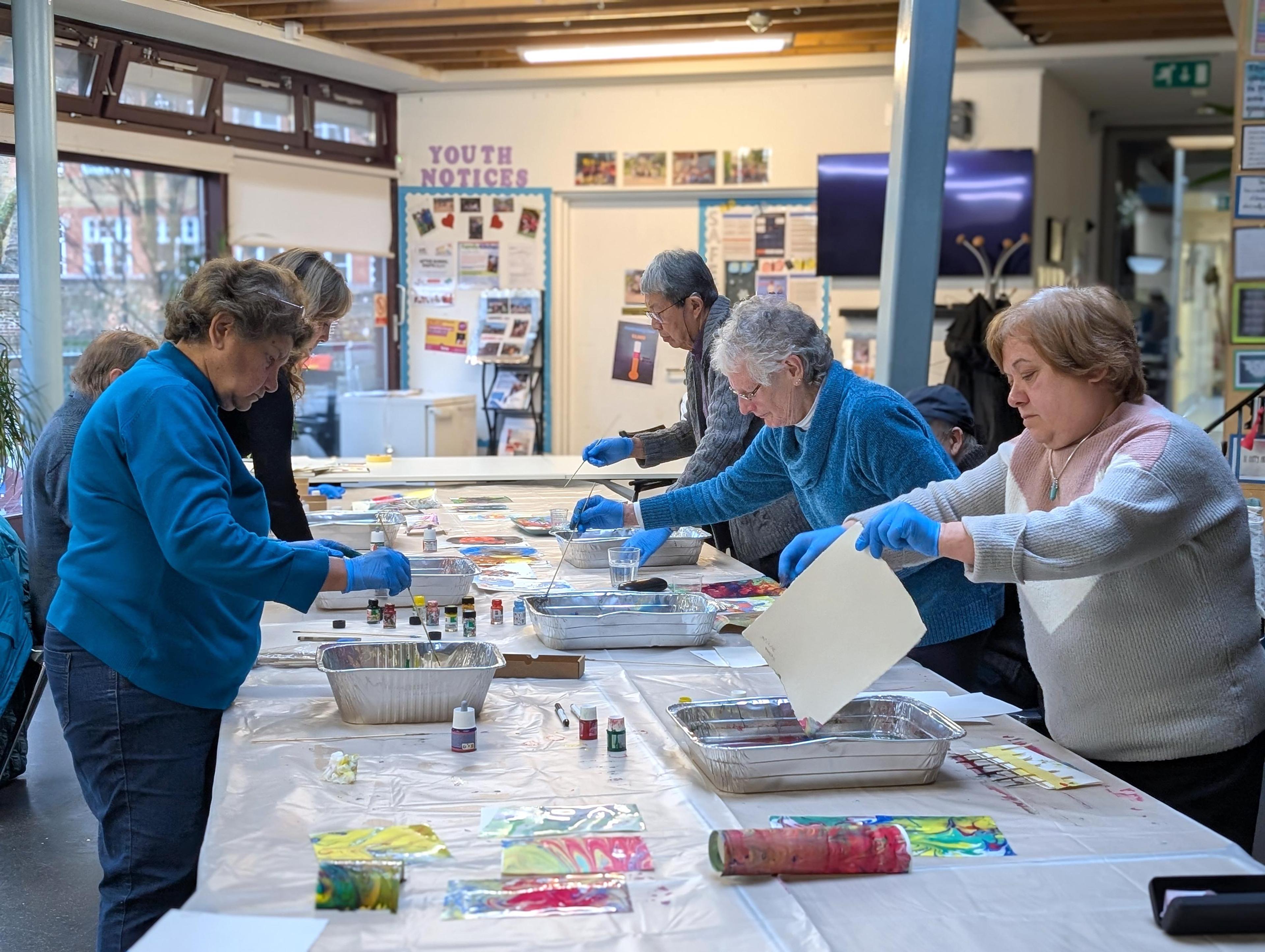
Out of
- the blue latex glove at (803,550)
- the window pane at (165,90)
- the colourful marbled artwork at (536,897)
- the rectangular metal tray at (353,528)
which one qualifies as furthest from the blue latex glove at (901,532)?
the window pane at (165,90)

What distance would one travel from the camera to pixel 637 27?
23.8 feet

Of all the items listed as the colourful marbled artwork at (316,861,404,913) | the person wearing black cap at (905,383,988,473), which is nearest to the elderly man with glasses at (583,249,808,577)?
the person wearing black cap at (905,383,988,473)

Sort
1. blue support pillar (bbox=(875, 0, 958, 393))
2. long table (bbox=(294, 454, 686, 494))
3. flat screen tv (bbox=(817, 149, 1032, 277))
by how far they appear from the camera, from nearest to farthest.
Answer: blue support pillar (bbox=(875, 0, 958, 393)) → long table (bbox=(294, 454, 686, 494)) → flat screen tv (bbox=(817, 149, 1032, 277))

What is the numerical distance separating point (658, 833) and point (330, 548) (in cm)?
99

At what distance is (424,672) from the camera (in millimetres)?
1860

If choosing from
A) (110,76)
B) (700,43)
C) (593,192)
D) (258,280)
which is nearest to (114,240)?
(110,76)

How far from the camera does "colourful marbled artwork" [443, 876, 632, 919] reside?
1.28 meters

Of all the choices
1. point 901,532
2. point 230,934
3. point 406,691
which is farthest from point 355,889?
point 901,532

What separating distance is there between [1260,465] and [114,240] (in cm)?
609

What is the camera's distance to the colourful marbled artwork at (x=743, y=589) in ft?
9.55

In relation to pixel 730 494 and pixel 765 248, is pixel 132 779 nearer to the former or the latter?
pixel 730 494

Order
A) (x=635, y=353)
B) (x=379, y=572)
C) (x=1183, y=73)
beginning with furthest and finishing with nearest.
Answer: (x=1183, y=73)
(x=635, y=353)
(x=379, y=572)

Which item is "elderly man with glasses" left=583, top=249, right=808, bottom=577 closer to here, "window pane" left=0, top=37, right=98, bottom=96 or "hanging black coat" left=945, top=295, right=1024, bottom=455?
"hanging black coat" left=945, top=295, right=1024, bottom=455

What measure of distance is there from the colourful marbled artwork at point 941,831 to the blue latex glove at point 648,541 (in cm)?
149
